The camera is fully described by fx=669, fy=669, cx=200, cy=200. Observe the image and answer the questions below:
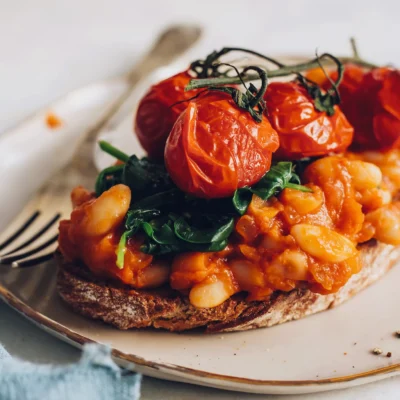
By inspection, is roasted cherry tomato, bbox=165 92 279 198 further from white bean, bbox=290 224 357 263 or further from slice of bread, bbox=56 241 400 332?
slice of bread, bbox=56 241 400 332

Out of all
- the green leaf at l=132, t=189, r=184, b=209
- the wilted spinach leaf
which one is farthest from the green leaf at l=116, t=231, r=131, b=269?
the green leaf at l=132, t=189, r=184, b=209

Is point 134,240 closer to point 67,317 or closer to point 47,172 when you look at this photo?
point 67,317

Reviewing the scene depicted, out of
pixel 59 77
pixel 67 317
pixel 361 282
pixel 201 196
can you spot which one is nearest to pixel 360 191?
pixel 361 282

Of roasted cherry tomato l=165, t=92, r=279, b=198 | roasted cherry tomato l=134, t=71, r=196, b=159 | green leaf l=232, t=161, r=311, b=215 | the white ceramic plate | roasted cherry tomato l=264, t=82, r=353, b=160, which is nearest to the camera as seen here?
the white ceramic plate

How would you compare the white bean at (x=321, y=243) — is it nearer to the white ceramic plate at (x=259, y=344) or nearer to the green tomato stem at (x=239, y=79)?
the white ceramic plate at (x=259, y=344)

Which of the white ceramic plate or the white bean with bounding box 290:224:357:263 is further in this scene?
the white bean with bounding box 290:224:357:263

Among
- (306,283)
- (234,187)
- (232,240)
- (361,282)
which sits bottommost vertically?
(361,282)

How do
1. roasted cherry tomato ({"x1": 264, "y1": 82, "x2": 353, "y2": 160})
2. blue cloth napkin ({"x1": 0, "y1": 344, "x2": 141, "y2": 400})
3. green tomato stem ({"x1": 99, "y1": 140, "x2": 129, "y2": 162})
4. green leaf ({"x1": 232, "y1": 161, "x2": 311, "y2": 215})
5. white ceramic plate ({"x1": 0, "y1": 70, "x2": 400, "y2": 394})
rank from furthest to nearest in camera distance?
green tomato stem ({"x1": 99, "y1": 140, "x2": 129, "y2": 162}) < roasted cherry tomato ({"x1": 264, "y1": 82, "x2": 353, "y2": 160}) < green leaf ({"x1": 232, "y1": 161, "x2": 311, "y2": 215}) < white ceramic plate ({"x1": 0, "y1": 70, "x2": 400, "y2": 394}) < blue cloth napkin ({"x1": 0, "y1": 344, "x2": 141, "y2": 400})
